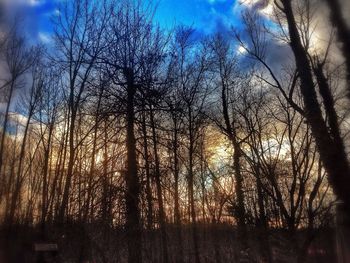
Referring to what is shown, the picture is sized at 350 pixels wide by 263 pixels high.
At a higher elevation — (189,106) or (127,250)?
(189,106)

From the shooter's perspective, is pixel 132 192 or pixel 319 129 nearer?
pixel 132 192

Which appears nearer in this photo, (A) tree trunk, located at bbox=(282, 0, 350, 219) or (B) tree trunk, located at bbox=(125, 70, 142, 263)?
(A) tree trunk, located at bbox=(282, 0, 350, 219)

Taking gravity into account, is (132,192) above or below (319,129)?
below

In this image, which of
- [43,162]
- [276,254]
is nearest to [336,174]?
[276,254]

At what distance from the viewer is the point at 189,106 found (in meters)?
27.5

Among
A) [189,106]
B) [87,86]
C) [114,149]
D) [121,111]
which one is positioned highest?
[189,106]

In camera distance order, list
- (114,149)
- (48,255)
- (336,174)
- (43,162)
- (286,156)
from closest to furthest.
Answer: (336,174) < (114,149) < (48,255) < (286,156) < (43,162)

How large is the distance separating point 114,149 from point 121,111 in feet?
4.65

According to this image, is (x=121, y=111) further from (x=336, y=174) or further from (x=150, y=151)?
(x=336, y=174)

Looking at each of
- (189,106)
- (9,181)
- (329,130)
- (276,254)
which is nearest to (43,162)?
(9,181)

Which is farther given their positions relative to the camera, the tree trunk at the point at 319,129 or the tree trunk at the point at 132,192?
the tree trunk at the point at 132,192

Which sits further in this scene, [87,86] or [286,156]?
[286,156]

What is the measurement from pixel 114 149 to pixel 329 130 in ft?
25.8

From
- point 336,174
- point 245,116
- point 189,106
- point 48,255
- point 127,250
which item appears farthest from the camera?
point 189,106
